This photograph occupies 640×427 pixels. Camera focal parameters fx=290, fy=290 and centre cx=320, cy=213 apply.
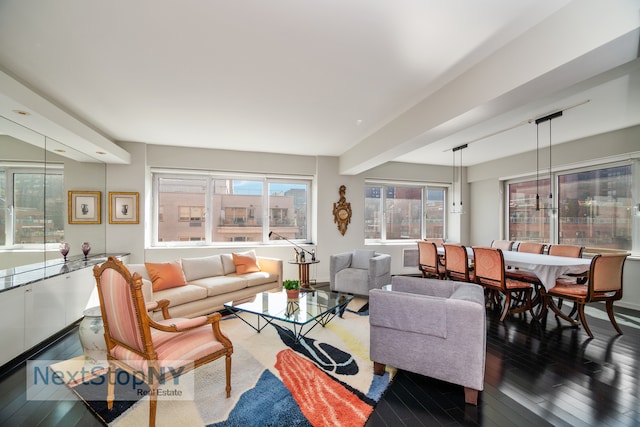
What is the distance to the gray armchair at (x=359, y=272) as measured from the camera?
4.78m

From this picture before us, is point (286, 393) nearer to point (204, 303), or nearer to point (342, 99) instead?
point (204, 303)

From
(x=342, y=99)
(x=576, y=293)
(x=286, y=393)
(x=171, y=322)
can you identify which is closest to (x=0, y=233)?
(x=171, y=322)

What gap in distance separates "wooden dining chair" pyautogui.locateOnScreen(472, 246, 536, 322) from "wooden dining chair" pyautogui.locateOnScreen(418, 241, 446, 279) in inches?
32.6

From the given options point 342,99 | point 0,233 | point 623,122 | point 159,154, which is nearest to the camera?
point 0,233

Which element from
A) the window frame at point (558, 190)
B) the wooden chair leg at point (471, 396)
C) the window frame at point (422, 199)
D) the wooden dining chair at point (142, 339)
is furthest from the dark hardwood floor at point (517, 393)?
the window frame at point (422, 199)

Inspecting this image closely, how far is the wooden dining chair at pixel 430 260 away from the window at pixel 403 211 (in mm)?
1644

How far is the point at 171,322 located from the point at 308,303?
1503 mm

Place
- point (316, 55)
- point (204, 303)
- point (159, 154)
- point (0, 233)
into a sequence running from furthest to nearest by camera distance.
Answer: point (159, 154) → point (204, 303) → point (0, 233) → point (316, 55)

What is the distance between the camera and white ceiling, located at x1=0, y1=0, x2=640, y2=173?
1861 millimetres

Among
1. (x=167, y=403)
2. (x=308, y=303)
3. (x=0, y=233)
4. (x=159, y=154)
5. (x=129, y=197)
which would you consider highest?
(x=159, y=154)

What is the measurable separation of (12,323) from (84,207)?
2553mm

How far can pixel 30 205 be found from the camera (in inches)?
122

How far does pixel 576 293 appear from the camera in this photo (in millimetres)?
3354

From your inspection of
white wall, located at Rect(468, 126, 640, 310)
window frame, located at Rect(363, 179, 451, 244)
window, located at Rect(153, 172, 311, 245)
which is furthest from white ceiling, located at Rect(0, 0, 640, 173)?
window frame, located at Rect(363, 179, 451, 244)
